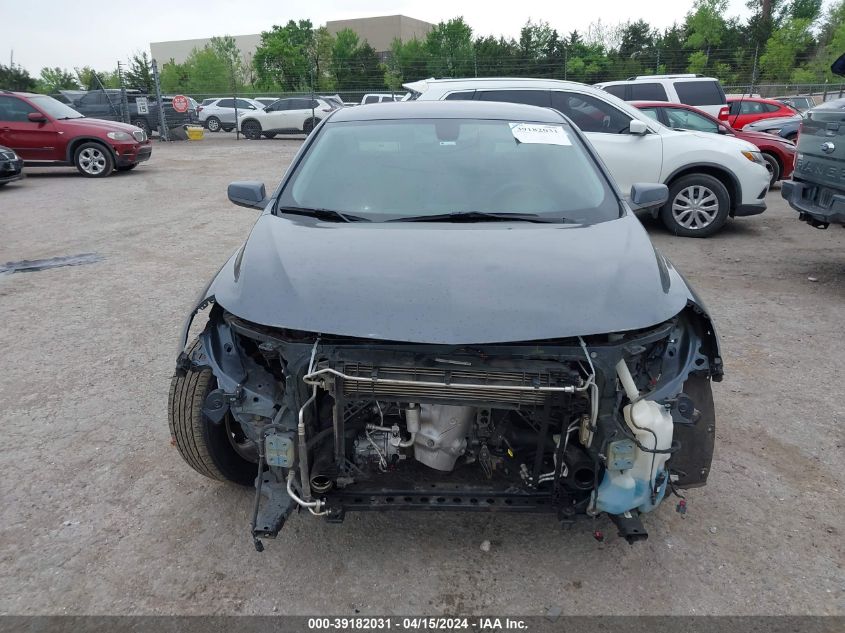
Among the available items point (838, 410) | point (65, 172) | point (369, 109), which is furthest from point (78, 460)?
point (65, 172)

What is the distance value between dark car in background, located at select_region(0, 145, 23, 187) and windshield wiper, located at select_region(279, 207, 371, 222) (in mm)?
10769

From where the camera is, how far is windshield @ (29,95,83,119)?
12875mm

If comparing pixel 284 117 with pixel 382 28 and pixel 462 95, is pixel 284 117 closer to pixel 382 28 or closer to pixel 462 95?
pixel 462 95

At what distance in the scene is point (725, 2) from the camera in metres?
48.2

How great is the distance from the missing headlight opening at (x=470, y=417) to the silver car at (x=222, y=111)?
26034mm

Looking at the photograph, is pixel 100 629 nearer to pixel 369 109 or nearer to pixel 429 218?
pixel 429 218

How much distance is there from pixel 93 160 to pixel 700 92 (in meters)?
12.6

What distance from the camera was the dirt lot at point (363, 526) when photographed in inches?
95.3

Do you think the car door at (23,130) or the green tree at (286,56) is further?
the green tree at (286,56)

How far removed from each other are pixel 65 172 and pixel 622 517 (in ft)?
50.7

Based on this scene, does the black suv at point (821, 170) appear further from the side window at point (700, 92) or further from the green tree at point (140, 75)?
the green tree at point (140, 75)

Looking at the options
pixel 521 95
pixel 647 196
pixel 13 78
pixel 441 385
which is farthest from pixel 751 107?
pixel 13 78

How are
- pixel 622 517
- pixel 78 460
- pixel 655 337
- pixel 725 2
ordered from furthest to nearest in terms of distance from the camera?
pixel 725 2 < pixel 78 460 < pixel 622 517 < pixel 655 337

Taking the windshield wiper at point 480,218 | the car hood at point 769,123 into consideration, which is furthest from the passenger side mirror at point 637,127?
the car hood at point 769,123
